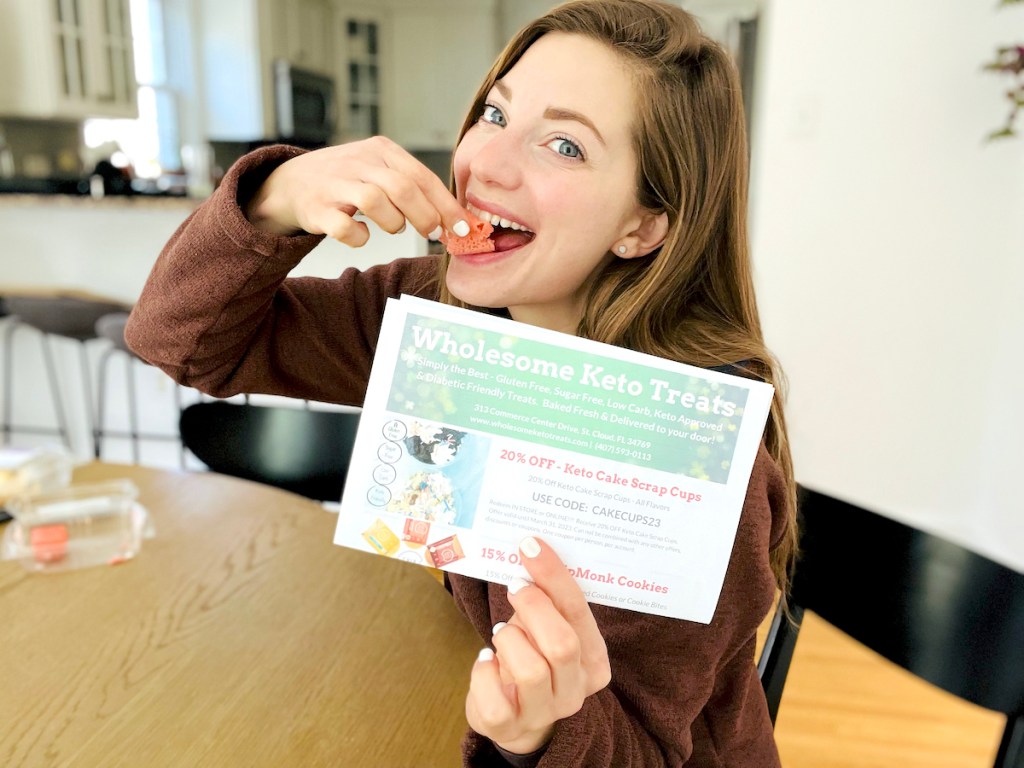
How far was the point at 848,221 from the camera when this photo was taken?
98.7 inches

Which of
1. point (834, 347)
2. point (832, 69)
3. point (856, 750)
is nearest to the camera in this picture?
point (856, 750)

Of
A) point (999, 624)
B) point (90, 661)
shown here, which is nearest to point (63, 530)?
point (90, 661)

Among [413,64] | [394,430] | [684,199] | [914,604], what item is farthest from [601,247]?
→ [413,64]

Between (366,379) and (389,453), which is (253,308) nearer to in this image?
(366,379)

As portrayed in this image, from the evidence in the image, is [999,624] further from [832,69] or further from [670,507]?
[832,69]

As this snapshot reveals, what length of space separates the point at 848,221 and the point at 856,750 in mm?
1576

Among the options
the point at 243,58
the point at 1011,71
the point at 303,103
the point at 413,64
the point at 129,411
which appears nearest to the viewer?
the point at 1011,71

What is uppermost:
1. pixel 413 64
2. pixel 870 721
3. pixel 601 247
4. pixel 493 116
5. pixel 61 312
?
pixel 413 64

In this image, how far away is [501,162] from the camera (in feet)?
Answer: 2.47

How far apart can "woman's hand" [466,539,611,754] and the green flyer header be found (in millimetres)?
85

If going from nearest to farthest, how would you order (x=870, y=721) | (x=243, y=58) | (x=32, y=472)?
(x=32, y=472), (x=870, y=721), (x=243, y=58)

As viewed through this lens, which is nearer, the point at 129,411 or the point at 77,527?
the point at 77,527

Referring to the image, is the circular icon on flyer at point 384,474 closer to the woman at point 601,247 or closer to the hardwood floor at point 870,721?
the woman at point 601,247

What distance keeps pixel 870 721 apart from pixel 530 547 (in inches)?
69.2
